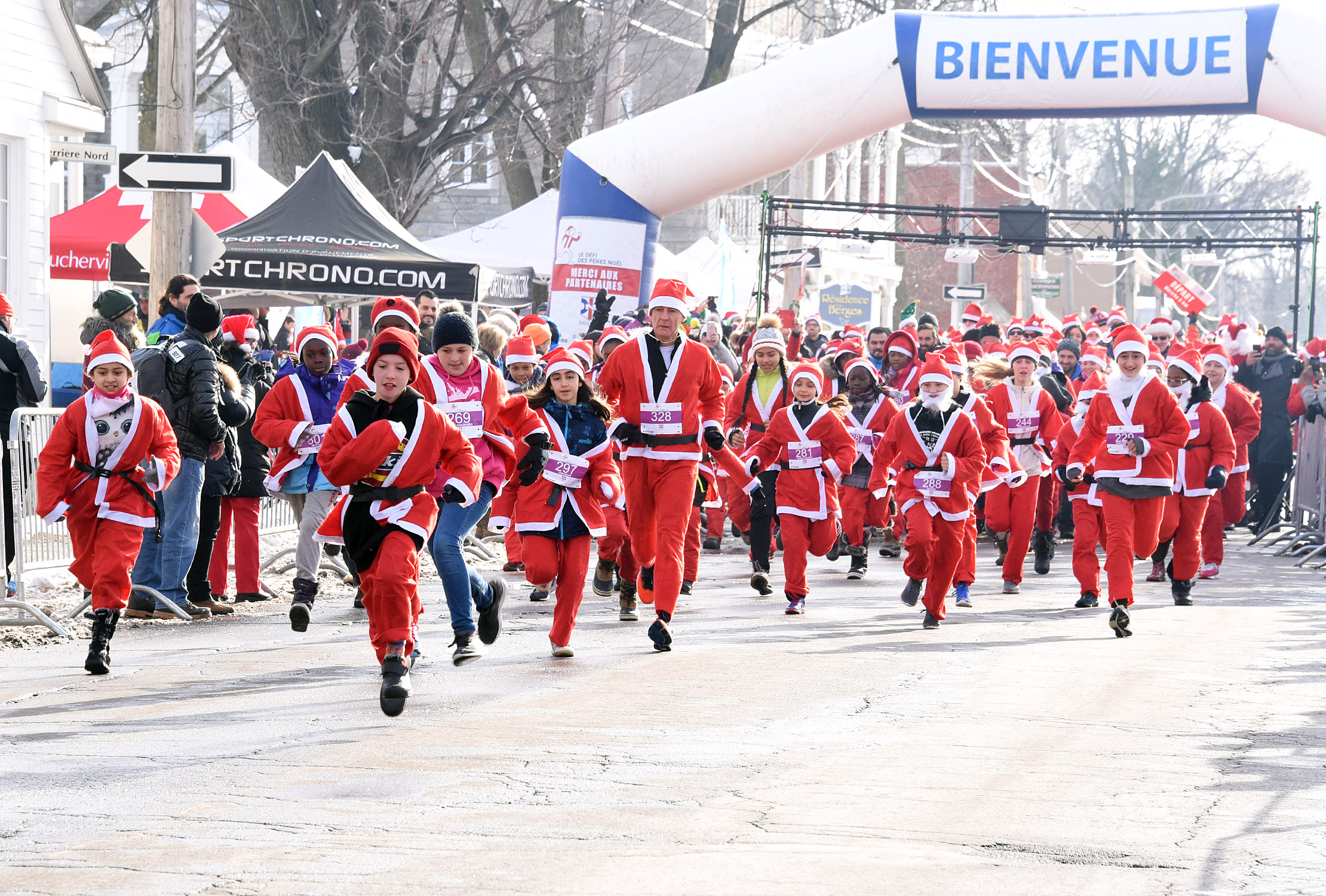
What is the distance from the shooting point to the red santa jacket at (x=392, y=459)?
27.4 ft

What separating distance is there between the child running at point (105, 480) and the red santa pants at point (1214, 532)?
10.3 metres

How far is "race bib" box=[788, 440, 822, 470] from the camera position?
43.6ft

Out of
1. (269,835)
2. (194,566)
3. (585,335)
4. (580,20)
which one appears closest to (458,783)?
(269,835)

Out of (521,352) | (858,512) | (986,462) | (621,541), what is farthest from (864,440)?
(521,352)

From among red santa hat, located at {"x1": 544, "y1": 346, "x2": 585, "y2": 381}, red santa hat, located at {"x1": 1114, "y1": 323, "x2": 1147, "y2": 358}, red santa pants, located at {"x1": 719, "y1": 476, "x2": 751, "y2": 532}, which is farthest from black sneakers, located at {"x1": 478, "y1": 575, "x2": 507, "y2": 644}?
red santa pants, located at {"x1": 719, "y1": 476, "x2": 751, "y2": 532}

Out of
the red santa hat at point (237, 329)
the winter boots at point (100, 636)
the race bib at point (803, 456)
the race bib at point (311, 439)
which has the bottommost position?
the winter boots at point (100, 636)

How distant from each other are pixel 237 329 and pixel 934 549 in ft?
15.5

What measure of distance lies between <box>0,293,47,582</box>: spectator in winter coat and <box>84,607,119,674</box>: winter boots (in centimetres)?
251

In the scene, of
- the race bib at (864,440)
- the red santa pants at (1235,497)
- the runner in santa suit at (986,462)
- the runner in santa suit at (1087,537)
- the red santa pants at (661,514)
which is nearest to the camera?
the red santa pants at (661,514)

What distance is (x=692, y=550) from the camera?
41.1 feet

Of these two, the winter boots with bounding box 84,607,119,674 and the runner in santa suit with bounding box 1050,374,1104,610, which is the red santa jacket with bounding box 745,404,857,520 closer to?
the runner in santa suit with bounding box 1050,374,1104,610

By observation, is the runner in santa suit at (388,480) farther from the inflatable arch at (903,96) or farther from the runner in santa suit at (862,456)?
the inflatable arch at (903,96)

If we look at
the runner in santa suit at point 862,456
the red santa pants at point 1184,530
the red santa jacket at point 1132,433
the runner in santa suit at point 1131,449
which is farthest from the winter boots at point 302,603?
the red santa pants at point 1184,530

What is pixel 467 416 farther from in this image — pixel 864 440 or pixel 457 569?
pixel 864 440
